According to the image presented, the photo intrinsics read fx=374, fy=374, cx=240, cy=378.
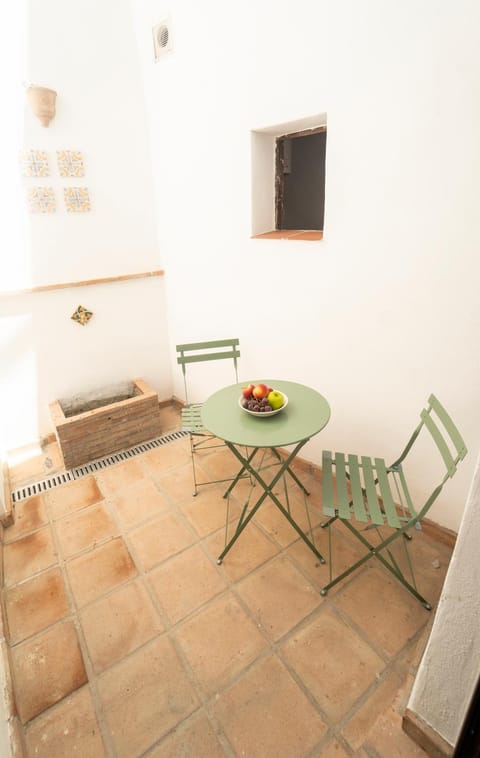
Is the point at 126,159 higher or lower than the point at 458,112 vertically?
higher

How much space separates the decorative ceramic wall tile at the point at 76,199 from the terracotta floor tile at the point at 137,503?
2.37m

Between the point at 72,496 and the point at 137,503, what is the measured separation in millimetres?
541

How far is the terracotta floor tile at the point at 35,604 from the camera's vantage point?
1.97m

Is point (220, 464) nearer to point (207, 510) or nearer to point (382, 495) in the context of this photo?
point (207, 510)

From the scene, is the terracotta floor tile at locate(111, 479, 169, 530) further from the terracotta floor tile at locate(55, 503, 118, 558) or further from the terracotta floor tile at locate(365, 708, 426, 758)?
the terracotta floor tile at locate(365, 708, 426, 758)

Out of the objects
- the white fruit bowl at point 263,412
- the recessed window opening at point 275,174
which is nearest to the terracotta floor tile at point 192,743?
the white fruit bowl at point 263,412

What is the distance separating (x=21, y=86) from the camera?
9.05 ft

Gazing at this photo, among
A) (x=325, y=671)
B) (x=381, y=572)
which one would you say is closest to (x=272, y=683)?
(x=325, y=671)

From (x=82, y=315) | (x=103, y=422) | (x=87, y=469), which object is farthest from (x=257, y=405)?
(x=82, y=315)

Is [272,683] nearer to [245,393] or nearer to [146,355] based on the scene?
[245,393]

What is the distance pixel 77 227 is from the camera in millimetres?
3258

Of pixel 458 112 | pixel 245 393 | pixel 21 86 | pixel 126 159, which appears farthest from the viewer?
pixel 126 159

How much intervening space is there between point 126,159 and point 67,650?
Answer: 3.64 metres

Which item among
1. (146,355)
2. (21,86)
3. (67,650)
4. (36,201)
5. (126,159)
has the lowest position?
(67,650)
